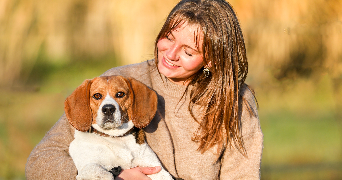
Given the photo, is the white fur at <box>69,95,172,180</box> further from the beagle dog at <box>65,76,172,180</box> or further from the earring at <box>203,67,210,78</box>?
the earring at <box>203,67,210,78</box>

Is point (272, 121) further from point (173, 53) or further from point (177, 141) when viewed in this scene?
point (173, 53)

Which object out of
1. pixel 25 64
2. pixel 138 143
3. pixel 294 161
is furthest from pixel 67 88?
pixel 294 161

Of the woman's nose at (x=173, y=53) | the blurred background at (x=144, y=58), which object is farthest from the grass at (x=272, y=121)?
the woman's nose at (x=173, y=53)

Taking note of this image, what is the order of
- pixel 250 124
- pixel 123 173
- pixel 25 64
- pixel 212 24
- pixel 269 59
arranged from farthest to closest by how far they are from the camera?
pixel 269 59
pixel 25 64
pixel 250 124
pixel 212 24
pixel 123 173

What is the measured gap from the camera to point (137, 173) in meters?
2.08

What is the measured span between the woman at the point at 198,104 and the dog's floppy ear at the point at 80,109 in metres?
0.23

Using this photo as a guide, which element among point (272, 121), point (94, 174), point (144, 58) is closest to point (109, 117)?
point (94, 174)

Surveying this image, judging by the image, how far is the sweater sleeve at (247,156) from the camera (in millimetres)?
2459

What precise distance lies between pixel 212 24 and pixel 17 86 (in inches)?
123

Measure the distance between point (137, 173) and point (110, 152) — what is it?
0.19 metres

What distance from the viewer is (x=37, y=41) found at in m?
4.50

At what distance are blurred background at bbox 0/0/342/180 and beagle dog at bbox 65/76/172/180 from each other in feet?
6.62

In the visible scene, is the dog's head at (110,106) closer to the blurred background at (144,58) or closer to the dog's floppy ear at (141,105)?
the dog's floppy ear at (141,105)

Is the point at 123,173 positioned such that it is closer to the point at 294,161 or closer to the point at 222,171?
the point at 222,171
